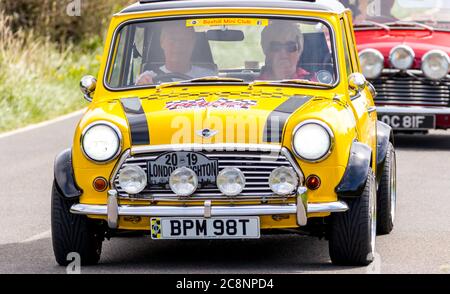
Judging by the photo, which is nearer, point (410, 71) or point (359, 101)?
point (359, 101)

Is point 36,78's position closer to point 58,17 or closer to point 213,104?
point 58,17

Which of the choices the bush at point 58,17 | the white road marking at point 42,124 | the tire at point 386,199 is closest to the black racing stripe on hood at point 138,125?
the tire at point 386,199

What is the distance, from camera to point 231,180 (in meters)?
7.79

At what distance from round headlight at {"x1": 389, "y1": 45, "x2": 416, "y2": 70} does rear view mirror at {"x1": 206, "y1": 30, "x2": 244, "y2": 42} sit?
5700 mm

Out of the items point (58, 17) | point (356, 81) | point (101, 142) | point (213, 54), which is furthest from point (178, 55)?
point (58, 17)

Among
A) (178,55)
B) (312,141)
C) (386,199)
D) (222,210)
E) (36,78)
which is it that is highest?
(178,55)

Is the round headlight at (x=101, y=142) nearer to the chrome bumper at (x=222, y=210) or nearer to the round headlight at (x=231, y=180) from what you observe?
the chrome bumper at (x=222, y=210)

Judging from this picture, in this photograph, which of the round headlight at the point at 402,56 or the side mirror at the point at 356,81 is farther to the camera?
the round headlight at the point at 402,56

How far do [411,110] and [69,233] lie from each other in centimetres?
716

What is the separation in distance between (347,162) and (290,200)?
41 centimetres

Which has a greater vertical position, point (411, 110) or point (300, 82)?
point (300, 82)

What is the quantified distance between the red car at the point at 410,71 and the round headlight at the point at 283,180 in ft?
22.7

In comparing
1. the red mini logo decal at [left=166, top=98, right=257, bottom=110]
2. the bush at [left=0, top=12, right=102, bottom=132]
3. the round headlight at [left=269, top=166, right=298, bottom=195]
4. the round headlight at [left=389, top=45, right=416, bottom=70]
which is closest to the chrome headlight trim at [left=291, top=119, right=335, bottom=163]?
the round headlight at [left=269, top=166, right=298, bottom=195]

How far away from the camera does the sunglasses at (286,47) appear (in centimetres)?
889
